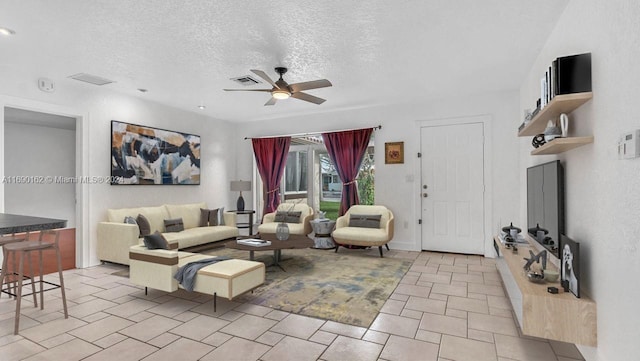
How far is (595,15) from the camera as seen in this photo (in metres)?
2.10

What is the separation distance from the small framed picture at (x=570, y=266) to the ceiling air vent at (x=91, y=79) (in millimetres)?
5332

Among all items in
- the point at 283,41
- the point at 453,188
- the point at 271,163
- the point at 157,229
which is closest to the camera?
the point at 283,41

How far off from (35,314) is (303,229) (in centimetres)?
374

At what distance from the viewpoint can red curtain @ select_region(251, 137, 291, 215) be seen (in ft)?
22.8

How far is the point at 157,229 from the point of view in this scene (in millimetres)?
5207

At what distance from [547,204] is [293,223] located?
4.13 m

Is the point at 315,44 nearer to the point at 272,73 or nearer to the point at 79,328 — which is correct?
the point at 272,73

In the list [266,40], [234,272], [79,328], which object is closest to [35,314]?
[79,328]

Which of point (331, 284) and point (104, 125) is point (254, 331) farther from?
point (104, 125)

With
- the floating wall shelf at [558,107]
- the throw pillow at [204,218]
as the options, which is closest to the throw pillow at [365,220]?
the throw pillow at [204,218]

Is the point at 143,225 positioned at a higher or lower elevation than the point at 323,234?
higher

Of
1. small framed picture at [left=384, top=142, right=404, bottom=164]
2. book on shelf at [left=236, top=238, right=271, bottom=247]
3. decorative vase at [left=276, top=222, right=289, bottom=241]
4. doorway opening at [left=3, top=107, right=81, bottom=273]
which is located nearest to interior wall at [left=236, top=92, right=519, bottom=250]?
small framed picture at [left=384, top=142, right=404, bottom=164]

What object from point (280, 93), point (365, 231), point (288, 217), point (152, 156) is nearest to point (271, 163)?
point (288, 217)

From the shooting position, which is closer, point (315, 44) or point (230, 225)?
point (315, 44)
